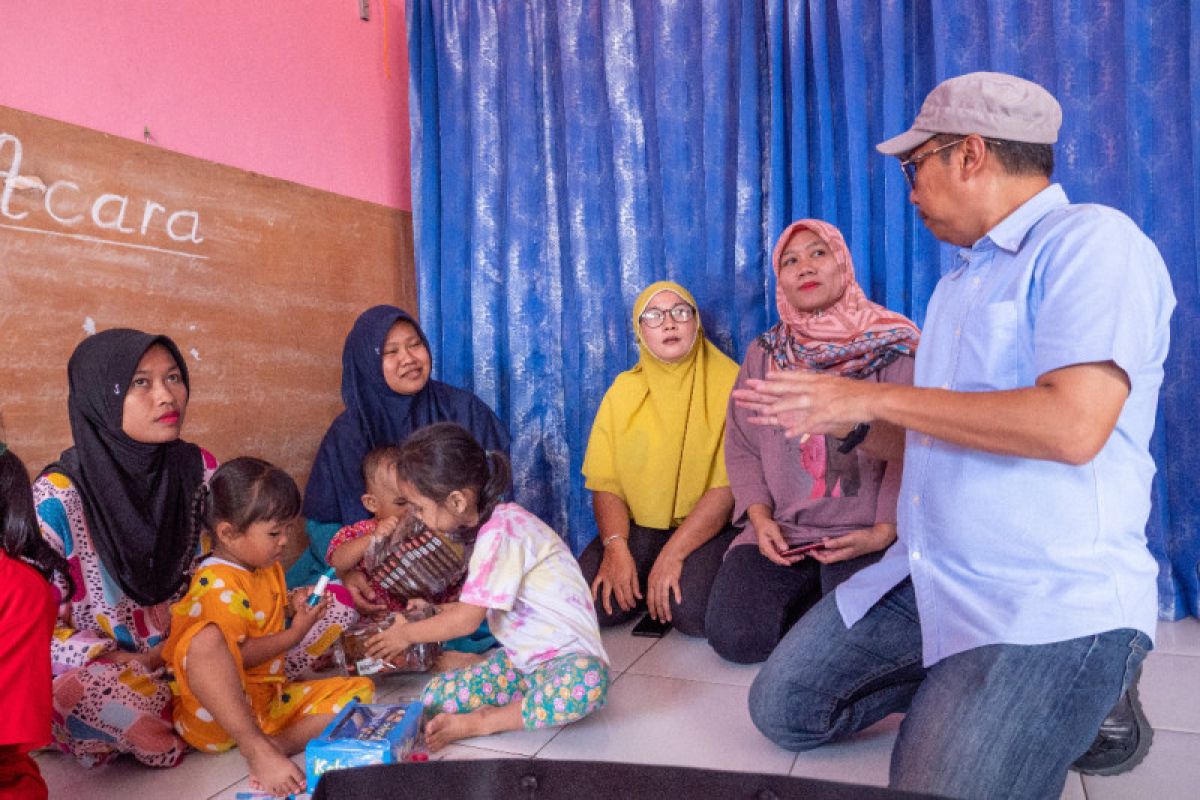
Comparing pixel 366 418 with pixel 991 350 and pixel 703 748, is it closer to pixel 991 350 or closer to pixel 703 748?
pixel 703 748

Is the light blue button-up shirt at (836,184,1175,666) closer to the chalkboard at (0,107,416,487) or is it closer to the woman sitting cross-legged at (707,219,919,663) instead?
the woman sitting cross-legged at (707,219,919,663)

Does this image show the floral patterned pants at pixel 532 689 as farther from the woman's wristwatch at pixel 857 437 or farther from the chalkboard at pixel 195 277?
the chalkboard at pixel 195 277

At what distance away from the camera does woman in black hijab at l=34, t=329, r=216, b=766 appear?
1.64 meters

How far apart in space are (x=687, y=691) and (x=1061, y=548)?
1.02 meters

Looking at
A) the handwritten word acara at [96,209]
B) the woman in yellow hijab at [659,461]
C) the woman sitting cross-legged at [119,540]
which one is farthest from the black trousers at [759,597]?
the handwritten word acara at [96,209]

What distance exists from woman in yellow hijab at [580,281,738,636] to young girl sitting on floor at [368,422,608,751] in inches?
23.8

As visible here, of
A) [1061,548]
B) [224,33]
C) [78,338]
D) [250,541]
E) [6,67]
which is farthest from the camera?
[224,33]

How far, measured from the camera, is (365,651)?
206 centimetres

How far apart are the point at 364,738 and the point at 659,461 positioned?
1351 millimetres

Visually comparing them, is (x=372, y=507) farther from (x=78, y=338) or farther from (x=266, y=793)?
(x=266, y=793)

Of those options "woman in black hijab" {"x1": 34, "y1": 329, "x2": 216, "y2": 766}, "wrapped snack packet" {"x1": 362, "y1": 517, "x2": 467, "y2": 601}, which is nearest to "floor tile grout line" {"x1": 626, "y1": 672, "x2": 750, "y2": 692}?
"wrapped snack packet" {"x1": 362, "y1": 517, "x2": 467, "y2": 601}

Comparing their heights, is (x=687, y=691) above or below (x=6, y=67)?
below

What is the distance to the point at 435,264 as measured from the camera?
10.3 feet

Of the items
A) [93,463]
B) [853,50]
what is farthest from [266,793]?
[853,50]
